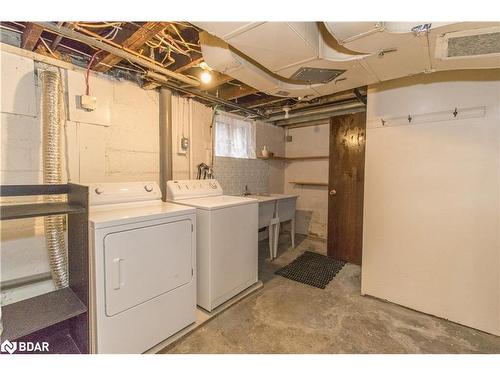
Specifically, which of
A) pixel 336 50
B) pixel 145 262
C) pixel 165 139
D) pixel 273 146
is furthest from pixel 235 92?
pixel 145 262

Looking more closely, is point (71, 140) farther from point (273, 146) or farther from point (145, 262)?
point (273, 146)

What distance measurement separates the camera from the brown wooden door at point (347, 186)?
3.07 m

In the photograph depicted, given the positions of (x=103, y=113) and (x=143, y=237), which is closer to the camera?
(x=143, y=237)

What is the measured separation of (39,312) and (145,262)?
0.68 m

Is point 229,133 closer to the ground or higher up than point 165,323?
higher up

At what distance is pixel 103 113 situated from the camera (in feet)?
7.00

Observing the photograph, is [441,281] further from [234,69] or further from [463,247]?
[234,69]

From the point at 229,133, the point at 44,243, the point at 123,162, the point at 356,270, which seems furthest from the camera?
the point at 229,133

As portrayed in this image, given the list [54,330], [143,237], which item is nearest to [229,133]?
[143,237]

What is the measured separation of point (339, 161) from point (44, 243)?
10.9ft

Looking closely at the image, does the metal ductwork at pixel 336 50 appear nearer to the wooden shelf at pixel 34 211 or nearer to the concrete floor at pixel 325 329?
the wooden shelf at pixel 34 211

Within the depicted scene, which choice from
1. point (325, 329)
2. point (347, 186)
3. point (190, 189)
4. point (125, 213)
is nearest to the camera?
point (125, 213)

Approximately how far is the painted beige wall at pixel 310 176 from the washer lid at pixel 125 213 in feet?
9.81

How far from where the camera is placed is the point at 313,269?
306 cm
